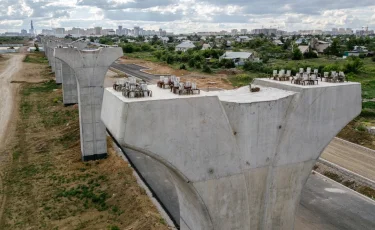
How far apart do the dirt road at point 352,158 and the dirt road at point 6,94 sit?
28070 mm

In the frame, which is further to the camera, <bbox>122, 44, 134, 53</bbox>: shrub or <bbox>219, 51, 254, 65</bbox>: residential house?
<bbox>122, 44, 134, 53</bbox>: shrub

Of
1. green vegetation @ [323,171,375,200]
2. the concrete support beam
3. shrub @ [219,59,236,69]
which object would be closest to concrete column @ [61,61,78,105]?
green vegetation @ [323,171,375,200]

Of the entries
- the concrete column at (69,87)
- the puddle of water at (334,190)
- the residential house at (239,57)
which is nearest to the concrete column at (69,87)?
the concrete column at (69,87)

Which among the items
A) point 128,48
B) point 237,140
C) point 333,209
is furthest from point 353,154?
point 128,48

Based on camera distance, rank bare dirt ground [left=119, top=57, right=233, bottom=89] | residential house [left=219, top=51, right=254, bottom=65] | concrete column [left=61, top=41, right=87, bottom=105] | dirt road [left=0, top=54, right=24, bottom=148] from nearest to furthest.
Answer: dirt road [left=0, top=54, right=24, bottom=148] < concrete column [left=61, top=41, right=87, bottom=105] < bare dirt ground [left=119, top=57, right=233, bottom=89] < residential house [left=219, top=51, right=254, bottom=65]

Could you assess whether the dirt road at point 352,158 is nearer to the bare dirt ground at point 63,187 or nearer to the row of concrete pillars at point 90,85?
the bare dirt ground at point 63,187

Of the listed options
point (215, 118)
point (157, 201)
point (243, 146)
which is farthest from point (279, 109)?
point (157, 201)

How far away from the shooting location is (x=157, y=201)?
19344mm

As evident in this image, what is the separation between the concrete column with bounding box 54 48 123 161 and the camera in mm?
24406

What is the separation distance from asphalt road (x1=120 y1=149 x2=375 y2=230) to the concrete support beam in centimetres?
445

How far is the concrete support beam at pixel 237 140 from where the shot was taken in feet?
34.6

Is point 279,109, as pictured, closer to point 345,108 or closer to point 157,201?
point 345,108

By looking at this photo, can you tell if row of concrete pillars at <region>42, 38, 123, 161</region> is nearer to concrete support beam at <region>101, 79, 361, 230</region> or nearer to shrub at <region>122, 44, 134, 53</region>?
concrete support beam at <region>101, 79, 361, 230</region>

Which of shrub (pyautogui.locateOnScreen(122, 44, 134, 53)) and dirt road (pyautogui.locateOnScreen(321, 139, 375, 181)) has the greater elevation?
shrub (pyautogui.locateOnScreen(122, 44, 134, 53))
